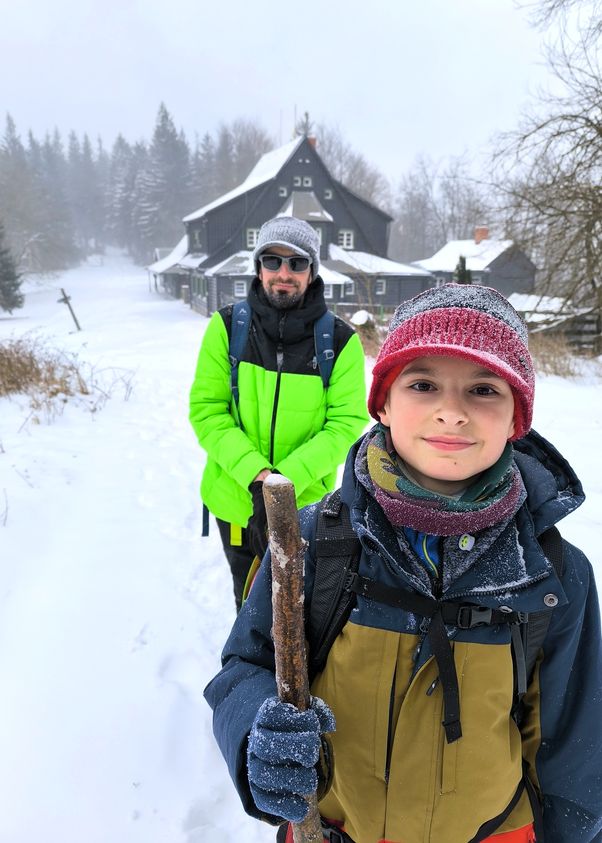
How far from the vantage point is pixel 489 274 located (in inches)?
1470

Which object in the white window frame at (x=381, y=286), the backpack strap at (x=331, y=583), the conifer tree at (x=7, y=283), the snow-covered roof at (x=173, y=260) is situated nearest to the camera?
the backpack strap at (x=331, y=583)

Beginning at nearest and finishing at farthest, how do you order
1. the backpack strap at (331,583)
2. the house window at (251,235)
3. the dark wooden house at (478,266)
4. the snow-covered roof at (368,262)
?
the backpack strap at (331,583) → the snow-covered roof at (368,262) → the house window at (251,235) → the dark wooden house at (478,266)

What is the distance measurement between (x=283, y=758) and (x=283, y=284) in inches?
77.5

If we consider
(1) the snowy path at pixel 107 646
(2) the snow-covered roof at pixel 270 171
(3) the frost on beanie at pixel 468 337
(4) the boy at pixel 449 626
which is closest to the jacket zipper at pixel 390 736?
(4) the boy at pixel 449 626

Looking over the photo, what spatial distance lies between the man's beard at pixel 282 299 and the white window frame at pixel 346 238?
3205cm

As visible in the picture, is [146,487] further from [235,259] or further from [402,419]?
[235,259]

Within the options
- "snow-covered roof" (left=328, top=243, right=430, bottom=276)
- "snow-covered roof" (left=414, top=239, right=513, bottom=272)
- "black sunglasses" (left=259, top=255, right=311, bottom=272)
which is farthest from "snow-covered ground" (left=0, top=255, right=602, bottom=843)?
"snow-covered roof" (left=414, top=239, right=513, bottom=272)

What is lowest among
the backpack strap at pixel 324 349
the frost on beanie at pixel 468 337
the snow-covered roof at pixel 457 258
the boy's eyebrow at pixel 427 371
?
the backpack strap at pixel 324 349

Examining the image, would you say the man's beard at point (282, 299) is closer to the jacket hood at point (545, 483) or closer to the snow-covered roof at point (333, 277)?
the jacket hood at point (545, 483)

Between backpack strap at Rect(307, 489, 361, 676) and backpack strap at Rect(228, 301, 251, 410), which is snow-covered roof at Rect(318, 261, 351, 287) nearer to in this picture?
backpack strap at Rect(228, 301, 251, 410)

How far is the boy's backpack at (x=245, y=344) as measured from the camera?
2.39 metres

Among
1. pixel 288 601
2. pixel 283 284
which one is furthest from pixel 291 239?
pixel 288 601

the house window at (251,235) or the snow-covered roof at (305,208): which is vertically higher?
the snow-covered roof at (305,208)

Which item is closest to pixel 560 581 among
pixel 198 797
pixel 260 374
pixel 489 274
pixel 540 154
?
pixel 260 374
